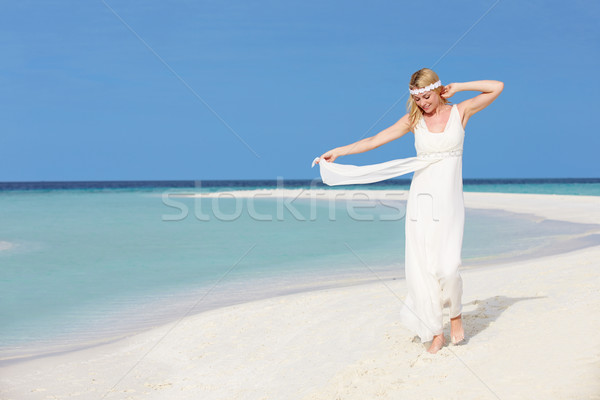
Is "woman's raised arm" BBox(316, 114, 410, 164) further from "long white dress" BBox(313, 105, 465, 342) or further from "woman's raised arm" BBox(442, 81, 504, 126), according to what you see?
"woman's raised arm" BBox(442, 81, 504, 126)

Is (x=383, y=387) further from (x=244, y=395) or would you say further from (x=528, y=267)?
(x=528, y=267)

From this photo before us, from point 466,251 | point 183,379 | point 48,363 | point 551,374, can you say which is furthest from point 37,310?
point 466,251

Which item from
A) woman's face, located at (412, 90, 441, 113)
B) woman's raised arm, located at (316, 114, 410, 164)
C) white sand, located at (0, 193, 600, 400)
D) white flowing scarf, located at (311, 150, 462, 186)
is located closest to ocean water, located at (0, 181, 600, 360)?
white sand, located at (0, 193, 600, 400)

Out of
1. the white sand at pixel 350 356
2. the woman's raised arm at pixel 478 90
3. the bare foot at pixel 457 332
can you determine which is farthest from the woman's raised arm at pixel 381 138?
the white sand at pixel 350 356

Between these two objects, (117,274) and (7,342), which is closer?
(7,342)

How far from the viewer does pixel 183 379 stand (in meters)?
4.16

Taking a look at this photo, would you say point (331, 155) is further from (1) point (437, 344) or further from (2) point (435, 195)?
(1) point (437, 344)

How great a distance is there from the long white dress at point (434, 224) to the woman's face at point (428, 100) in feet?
0.39

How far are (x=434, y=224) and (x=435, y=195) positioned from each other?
206 mm

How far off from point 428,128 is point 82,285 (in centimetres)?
696

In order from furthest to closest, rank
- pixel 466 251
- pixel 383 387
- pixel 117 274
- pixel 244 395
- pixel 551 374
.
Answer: pixel 466 251
pixel 117 274
pixel 244 395
pixel 383 387
pixel 551 374

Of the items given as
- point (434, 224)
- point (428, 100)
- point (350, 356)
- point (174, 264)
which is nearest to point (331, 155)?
point (428, 100)

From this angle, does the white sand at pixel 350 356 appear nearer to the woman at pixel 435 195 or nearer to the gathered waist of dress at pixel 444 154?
the woman at pixel 435 195

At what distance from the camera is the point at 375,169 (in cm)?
399
